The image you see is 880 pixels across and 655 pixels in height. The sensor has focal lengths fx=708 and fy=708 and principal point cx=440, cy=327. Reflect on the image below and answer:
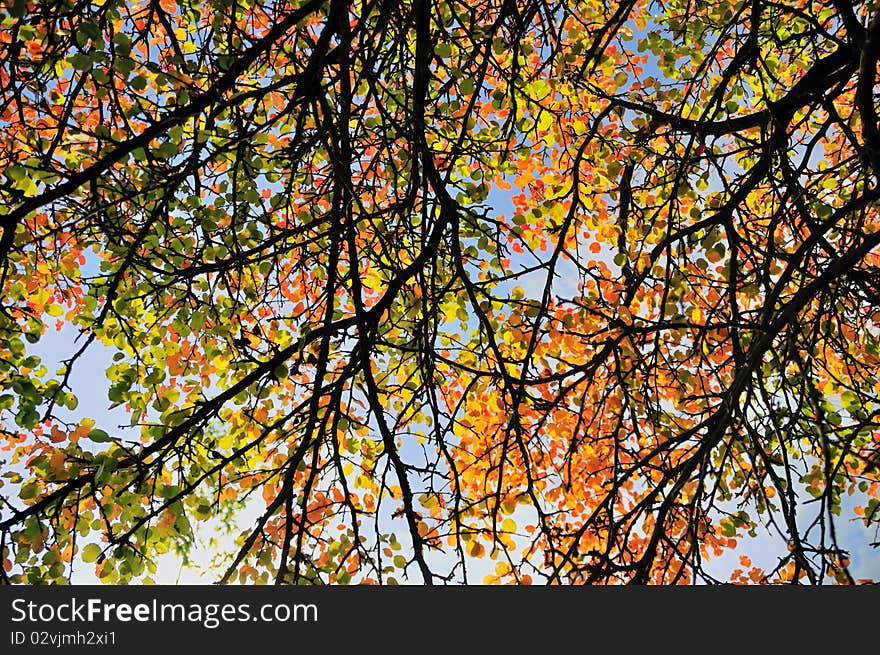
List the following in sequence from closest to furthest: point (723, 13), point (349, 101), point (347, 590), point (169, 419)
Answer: point (347, 590) → point (169, 419) → point (349, 101) → point (723, 13)

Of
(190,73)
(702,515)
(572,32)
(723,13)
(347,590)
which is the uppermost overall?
(723,13)

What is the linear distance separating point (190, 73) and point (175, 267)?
1229 millimetres

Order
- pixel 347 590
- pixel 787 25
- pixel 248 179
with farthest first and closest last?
1. pixel 787 25
2. pixel 248 179
3. pixel 347 590

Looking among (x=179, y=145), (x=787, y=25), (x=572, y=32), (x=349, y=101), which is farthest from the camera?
(x=787, y=25)

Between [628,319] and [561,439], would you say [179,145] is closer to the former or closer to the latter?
[628,319]

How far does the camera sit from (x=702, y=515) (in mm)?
3809

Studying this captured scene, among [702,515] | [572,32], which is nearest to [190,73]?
[572,32]

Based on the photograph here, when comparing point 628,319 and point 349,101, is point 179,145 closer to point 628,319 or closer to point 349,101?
point 349,101

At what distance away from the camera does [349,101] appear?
438 cm

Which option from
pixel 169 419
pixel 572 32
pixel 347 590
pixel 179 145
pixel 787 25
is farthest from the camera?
pixel 787 25

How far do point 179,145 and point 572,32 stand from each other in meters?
3.22

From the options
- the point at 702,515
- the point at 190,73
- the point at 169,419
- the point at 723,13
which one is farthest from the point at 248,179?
the point at 723,13

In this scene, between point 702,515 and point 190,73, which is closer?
point 702,515

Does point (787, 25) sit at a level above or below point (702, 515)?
above
